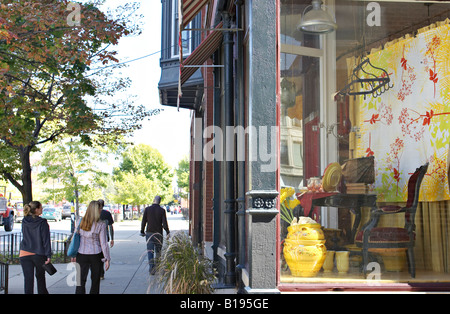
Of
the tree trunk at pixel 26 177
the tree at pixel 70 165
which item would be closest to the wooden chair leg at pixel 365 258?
the tree trunk at pixel 26 177

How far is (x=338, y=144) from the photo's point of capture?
8.03 m

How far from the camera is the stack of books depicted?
7.56 m

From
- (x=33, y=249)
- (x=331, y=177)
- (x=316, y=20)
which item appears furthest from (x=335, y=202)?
(x=33, y=249)

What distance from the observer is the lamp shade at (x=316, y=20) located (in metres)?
7.58

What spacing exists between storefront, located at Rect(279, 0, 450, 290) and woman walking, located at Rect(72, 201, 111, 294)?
3274 mm

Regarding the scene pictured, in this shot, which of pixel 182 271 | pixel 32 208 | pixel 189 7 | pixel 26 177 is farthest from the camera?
pixel 26 177

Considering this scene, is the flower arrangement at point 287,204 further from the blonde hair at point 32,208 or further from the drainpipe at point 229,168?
the blonde hair at point 32,208

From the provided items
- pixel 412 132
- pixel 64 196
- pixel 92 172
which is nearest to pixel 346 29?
pixel 412 132

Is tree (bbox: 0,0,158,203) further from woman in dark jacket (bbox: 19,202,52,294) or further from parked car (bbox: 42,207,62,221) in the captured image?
parked car (bbox: 42,207,62,221)

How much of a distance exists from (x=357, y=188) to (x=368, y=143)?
1049mm

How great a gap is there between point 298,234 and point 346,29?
3429mm

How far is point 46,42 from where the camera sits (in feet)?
34.6

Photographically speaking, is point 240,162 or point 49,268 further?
point 49,268

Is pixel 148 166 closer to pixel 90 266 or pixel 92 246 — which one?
pixel 90 266
